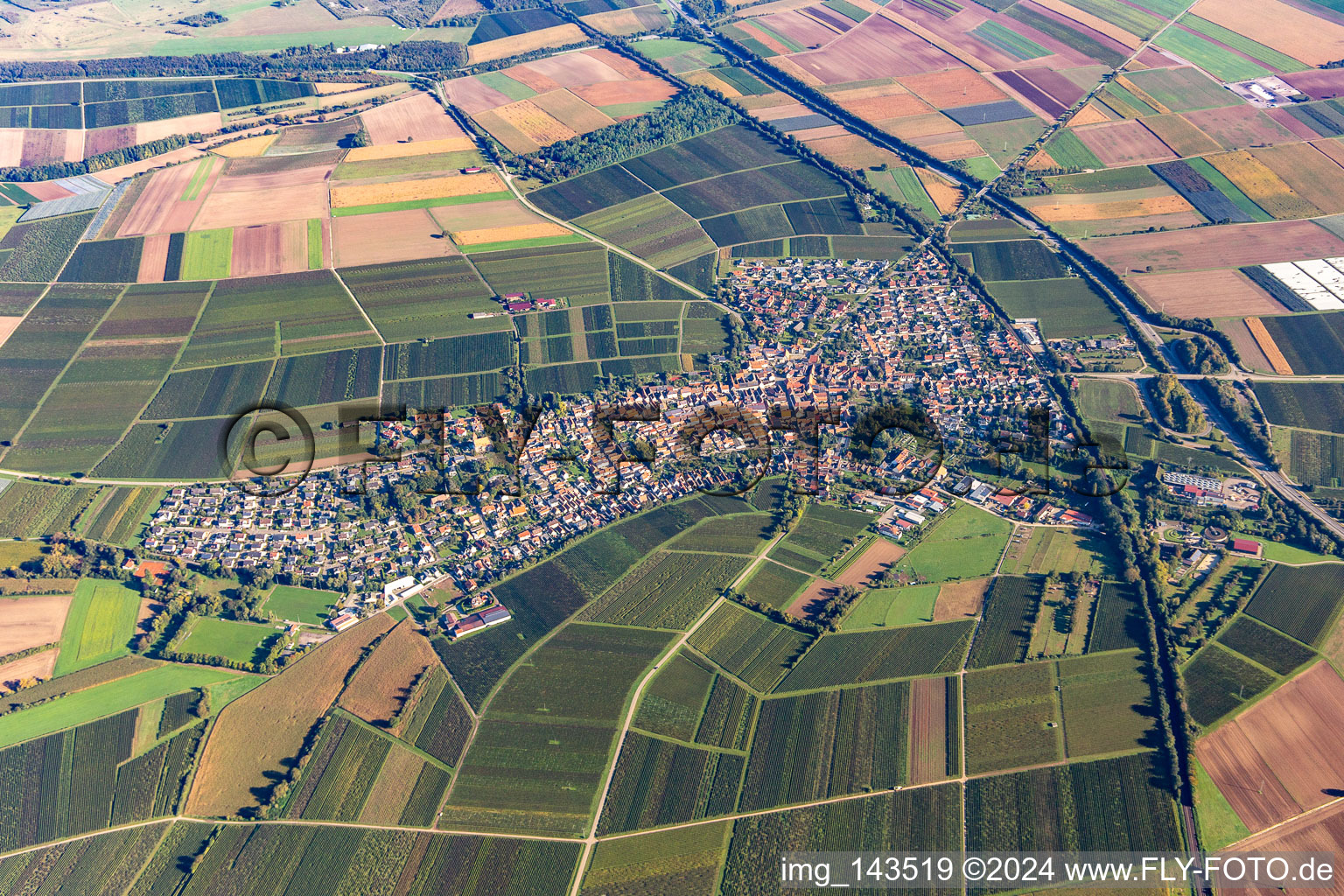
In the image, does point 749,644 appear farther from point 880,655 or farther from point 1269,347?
point 1269,347

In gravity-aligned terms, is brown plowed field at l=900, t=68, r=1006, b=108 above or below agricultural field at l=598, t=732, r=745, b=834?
above

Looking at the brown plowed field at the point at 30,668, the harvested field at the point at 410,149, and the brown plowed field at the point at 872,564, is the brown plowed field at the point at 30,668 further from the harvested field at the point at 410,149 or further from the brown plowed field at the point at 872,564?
the harvested field at the point at 410,149

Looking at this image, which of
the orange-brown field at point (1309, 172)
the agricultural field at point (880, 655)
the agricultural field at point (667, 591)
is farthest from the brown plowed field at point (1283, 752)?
the orange-brown field at point (1309, 172)

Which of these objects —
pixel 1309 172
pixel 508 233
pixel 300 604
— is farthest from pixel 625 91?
pixel 300 604

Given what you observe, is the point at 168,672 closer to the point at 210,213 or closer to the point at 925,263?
the point at 210,213

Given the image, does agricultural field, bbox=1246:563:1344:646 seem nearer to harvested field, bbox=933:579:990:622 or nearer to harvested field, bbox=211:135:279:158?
harvested field, bbox=933:579:990:622

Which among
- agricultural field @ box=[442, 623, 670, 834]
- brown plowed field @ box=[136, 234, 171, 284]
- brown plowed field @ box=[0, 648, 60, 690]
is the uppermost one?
agricultural field @ box=[442, 623, 670, 834]

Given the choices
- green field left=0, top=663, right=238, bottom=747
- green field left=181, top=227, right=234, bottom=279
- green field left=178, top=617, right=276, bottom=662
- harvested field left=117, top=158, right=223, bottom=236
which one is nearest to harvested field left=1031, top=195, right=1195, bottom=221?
green field left=181, top=227, right=234, bottom=279
